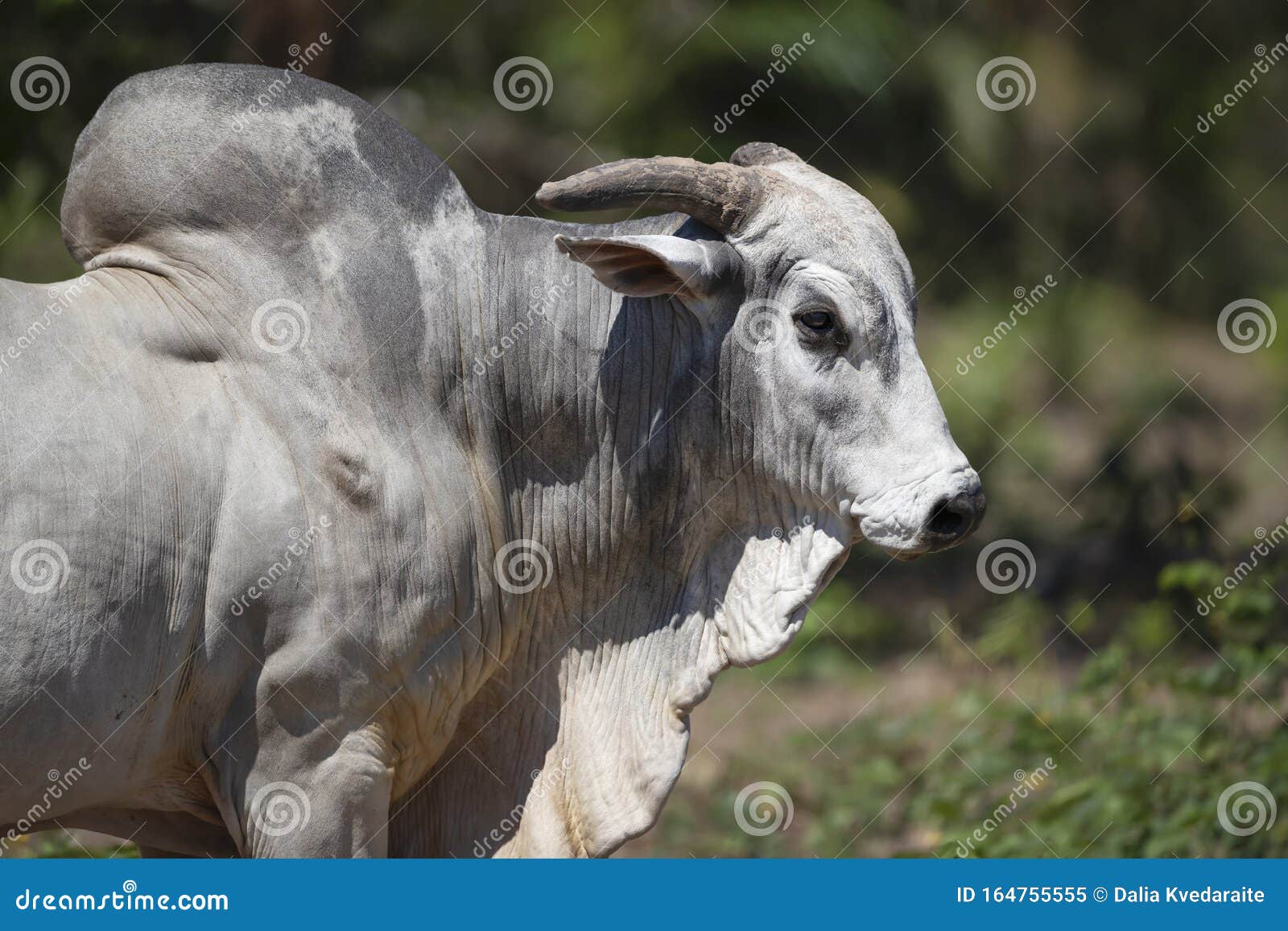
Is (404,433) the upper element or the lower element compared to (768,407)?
lower

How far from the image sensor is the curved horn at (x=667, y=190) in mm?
3592

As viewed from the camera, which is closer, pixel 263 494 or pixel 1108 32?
pixel 263 494

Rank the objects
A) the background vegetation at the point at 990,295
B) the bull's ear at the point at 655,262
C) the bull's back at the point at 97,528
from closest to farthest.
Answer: the bull's back at the point at 97,528
the bull's ear at the point at 655,262
the background vegetation at the point at 990,295

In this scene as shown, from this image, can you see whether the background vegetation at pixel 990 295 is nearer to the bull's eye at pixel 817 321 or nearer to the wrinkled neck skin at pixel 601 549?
the wrinkled neck skin at pixel 601 549

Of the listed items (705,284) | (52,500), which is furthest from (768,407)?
(52,500)

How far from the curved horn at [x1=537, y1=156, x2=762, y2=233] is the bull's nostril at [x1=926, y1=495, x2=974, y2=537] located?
854mm

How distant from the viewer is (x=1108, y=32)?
10141 mm

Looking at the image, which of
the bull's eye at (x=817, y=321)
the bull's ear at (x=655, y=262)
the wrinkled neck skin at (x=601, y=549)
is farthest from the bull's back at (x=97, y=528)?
the bull's eye at (x=817, y=321)

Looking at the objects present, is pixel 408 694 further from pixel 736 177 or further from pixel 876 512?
pixel 736 177

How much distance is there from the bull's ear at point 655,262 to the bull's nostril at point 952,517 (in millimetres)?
759

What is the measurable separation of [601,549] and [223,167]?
1.32 metres

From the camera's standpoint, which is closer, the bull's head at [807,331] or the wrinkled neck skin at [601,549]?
the bull's head at [807,331]

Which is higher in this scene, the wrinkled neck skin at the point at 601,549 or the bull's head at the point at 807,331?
the bull's head at the point at 807,331

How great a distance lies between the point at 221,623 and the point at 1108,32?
857cm
